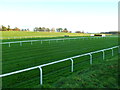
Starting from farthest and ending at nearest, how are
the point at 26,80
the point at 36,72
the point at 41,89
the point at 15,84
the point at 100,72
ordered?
1. the point at 36,72
2. the point at 100,72
3. the point at 26,80
4. the point at 15,84
5. the point at 41,89

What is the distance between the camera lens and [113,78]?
482 centimetres

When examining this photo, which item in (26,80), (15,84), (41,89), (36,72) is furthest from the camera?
(36,72)

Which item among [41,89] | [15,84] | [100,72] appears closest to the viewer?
[41,89]

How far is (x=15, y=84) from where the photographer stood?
15.2 ft

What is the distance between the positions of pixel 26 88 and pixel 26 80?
89 centimetres

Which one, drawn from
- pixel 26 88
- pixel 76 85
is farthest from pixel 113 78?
pixel 26 88

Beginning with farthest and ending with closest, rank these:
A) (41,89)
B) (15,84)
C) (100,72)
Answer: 1. (100,72)
2. (15,84)
3. (41,89)

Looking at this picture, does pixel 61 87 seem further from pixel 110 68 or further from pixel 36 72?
pixel 110 68

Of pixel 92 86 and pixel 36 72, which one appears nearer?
pixel 92 86

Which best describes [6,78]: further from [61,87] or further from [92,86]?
[92,86]

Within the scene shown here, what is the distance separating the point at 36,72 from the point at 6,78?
120 cm

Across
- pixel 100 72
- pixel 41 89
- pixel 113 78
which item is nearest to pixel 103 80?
pixel 113 78

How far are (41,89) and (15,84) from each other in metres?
1.09

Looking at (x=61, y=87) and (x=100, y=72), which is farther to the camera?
(x=100, y=72)
